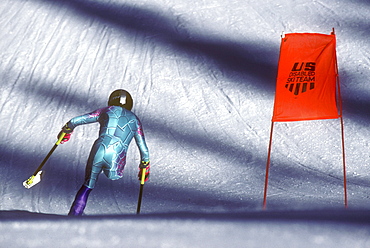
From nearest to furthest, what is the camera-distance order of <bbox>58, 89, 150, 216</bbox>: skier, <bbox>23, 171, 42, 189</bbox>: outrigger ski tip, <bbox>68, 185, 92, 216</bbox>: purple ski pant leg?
<bbox>68, 185, 92, 216</bbox>: purple ski pant leg < <bbox>58, 89, 150, 216</bbox>: skier < <bbox>23, 171, 42, 189</bbox>: outrigger ski tip

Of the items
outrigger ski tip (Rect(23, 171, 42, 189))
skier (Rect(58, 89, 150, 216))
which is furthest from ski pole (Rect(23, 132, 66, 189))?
skier (Rect(58, 89, 150, 216))

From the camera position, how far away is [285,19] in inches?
146

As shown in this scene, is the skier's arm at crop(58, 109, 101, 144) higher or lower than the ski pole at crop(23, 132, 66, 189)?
higher

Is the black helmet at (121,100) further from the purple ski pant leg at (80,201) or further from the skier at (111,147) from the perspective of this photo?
the purple ski pant leg at (80,201)

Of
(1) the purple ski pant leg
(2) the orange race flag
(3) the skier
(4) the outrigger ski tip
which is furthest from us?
(2) the orange race flag

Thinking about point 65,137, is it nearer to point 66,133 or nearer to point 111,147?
point 66,133

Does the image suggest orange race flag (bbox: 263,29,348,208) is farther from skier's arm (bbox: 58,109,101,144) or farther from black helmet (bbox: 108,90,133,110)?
skier's arm (bbox: 58,109,101,144)

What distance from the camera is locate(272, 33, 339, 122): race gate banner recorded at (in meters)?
2.46

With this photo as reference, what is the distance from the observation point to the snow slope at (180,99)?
7.65 ft

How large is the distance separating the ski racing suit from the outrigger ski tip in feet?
0.96

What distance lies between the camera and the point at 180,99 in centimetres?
301

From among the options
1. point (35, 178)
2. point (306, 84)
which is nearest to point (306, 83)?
point (306, 84)

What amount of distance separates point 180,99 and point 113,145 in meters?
0.93

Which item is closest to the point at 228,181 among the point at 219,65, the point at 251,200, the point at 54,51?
the point at 251,200
